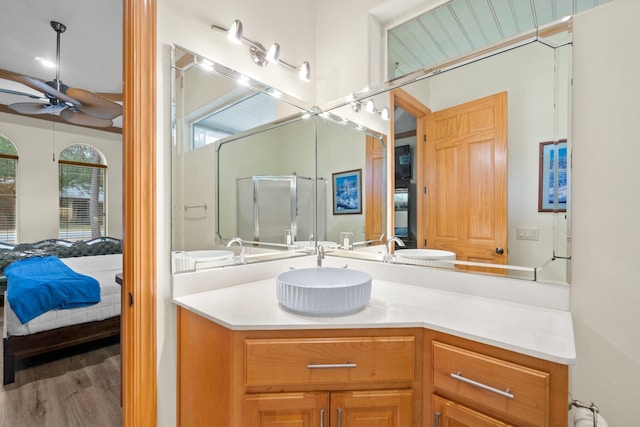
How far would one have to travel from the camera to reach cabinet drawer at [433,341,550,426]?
791 millimetres

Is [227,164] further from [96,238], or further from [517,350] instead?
[96,238]

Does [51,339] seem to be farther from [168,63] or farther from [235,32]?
[235,32]

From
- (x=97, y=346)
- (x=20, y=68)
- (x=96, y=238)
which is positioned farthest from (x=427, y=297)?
(x=96, y=238)

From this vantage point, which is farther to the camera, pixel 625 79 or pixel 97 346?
pixel 97 346

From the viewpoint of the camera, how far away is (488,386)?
86 centimetres

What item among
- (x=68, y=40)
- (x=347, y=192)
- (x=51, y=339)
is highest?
(x=68, y=40)

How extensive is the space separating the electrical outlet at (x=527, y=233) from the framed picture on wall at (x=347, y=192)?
84 cm

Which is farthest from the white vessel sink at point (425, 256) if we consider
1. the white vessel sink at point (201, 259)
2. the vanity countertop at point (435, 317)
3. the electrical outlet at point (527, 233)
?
the white vessel sink at point (201, 259)

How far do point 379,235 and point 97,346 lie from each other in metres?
2.81

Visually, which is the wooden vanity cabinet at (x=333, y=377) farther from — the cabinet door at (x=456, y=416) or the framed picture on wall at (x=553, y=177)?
the framed picture on wall at (x=553, y=177)

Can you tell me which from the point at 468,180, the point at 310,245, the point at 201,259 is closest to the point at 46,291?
the point at 201,259

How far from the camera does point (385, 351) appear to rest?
38.9 inches

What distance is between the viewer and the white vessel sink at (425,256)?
142 cm

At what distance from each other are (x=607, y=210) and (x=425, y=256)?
0.69m
